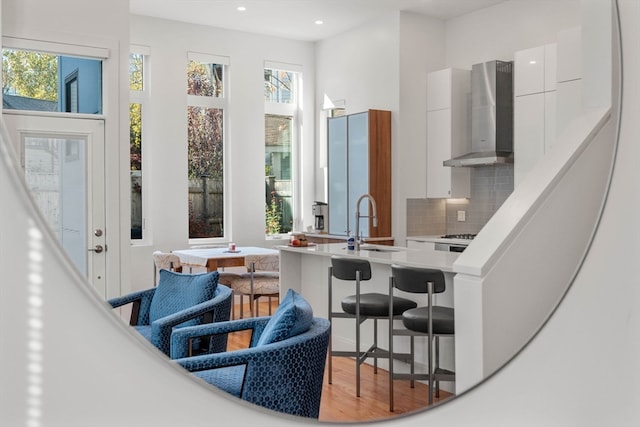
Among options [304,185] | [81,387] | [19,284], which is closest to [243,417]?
[81,387]

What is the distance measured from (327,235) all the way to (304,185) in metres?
0.39

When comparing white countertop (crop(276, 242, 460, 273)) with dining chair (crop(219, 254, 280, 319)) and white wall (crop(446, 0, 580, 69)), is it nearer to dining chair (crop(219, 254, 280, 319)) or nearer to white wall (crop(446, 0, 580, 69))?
dining chair (crop(219, 254, 280, 319))

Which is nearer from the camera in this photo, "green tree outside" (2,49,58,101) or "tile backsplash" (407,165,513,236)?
"green tree outside" (2,49,58,101)

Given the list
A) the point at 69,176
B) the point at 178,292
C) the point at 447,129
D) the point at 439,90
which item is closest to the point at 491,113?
the point at 439,90

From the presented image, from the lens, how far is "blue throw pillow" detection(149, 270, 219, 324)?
656mm

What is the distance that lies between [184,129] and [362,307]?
56 centimetres

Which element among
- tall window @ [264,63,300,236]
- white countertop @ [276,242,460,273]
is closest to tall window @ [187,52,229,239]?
tall window @ [264,63,300,236]

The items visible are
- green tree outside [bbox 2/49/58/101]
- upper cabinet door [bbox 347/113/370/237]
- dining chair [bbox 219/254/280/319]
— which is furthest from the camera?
upper cabinet door [bbox 347/113/370/237]

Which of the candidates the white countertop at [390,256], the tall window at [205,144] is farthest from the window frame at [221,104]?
the white countertop at [390,256]

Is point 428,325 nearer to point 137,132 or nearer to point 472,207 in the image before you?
point 472,207

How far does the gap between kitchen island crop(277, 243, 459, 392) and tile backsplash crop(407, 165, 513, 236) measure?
13 centimetres

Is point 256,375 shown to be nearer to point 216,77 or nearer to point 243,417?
point 243,417

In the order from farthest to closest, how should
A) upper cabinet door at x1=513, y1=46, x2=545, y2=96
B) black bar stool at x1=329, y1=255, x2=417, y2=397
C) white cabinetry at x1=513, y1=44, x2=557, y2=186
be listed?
upper cabinet door at x1=513, y1=46, x2=545, y2=96 < white cabinetry at x1=513, y1=44, x2=557, y2=186 < black bar stool at x1=329, y1=255, x2=417, y2=397

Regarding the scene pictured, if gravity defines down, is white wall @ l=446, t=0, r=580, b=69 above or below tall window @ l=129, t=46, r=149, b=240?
above
